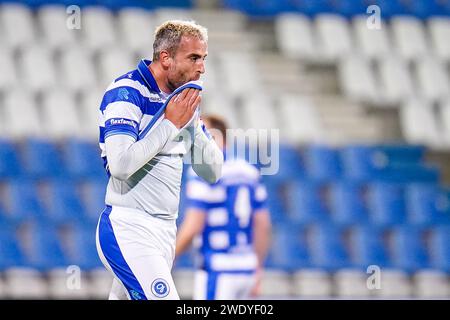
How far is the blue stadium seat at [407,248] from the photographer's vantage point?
32.3ft

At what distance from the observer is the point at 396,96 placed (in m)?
11.4

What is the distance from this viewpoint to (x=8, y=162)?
952cm

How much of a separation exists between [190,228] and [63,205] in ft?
9.84

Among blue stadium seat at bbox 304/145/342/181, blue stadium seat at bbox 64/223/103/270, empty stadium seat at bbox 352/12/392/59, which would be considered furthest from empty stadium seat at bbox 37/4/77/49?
empty stadium seat at bbox 352/12/392/59

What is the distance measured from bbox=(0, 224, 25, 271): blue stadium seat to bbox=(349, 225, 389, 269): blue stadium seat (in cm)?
269

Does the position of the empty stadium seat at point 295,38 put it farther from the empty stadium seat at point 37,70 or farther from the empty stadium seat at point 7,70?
the empty stadium seat at point 7,70

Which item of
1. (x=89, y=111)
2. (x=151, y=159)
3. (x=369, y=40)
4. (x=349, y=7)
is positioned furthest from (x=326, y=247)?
(x=151, y=159)

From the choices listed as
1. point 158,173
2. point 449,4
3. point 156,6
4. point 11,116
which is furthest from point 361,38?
point 158,173

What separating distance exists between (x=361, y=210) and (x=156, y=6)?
2.99 meters

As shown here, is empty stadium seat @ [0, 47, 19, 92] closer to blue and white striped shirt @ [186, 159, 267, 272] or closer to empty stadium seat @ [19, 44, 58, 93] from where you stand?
empty stadium seat @ [19, 44, 58, 93]

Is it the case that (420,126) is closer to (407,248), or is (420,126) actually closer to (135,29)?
(407,248)

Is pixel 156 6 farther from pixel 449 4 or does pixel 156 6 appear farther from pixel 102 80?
pixel 449 4

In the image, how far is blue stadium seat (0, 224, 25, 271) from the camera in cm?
898

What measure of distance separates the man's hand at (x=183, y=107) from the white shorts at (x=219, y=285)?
2551 millimetres
